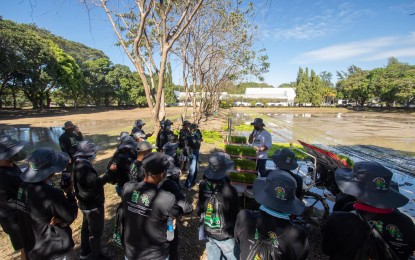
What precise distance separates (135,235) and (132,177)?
1.55 meters

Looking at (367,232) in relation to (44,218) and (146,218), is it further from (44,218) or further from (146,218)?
(44,218)

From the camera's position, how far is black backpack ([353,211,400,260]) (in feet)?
6.13

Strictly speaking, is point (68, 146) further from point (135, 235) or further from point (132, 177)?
point (135, 235)

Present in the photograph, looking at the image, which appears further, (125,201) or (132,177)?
(132,177)

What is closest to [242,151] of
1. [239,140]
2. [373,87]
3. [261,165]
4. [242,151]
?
[242,151]

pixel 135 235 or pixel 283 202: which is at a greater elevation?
pixel 283 202

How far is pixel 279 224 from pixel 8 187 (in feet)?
10.7

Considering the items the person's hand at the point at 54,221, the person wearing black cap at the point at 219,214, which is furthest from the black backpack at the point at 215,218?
the person's hand at the point at 54,221

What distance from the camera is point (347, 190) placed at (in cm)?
223

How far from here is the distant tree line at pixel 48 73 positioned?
27.8 meters

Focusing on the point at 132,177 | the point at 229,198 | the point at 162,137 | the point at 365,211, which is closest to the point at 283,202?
the point at 365,211

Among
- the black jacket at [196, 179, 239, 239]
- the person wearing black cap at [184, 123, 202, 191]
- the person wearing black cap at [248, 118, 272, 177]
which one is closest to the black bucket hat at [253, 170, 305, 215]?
the black jacket at [196, 179, 239, 239]

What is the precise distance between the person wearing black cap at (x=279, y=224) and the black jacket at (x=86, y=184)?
233 cm

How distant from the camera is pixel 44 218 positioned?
2.44m
